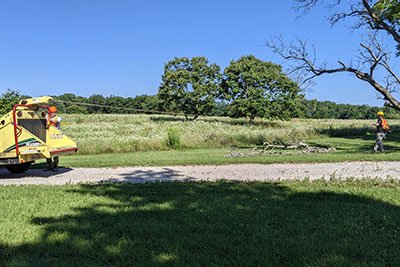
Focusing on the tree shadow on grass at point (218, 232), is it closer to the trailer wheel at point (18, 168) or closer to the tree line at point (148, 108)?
the trailer wheel at point (18, 168)

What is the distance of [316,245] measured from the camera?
3576 millimetres

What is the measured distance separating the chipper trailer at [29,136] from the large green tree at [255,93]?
3977cm

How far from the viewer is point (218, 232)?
13.3 ft

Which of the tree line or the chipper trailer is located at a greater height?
the tree line

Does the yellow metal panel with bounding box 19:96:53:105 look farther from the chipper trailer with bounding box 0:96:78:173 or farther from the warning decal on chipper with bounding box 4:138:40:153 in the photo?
the warning decal on chipper with bounding box 4:138:40:153

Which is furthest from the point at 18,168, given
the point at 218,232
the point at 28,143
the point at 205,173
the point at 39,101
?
the point at 218,232

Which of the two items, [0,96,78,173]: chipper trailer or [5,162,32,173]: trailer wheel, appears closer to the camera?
[0,96,78,173]: chipper trailer

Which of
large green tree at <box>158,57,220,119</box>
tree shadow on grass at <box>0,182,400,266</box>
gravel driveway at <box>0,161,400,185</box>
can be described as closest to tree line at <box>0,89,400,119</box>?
large green tree at <box>158,57,220,119</box>

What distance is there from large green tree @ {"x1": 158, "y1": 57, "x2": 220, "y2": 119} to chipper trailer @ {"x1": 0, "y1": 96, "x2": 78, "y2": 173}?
42697 millimetres

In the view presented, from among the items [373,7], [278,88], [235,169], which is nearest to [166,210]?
[235,169]

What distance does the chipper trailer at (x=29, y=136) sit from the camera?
8.77 m

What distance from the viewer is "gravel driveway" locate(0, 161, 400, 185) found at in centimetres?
866

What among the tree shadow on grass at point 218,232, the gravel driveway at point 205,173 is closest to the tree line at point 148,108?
the gravel driveway at point 205,173

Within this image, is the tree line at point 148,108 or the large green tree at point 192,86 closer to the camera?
the large green tree at point 192,86
